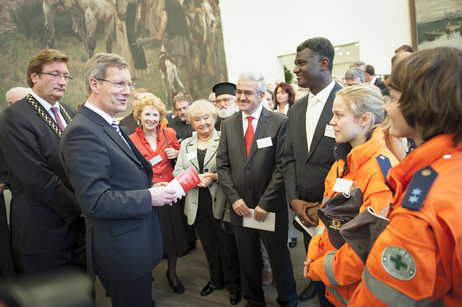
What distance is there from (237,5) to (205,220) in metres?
9.20

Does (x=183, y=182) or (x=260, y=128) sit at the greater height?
(x=260, y=128)

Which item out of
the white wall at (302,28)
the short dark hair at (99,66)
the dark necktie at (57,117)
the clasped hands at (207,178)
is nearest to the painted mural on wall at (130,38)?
the white wall at (302,28)

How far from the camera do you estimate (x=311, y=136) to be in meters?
2.16

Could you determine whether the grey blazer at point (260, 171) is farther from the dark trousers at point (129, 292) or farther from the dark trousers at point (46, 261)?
the dark trousers at point (46, 261)

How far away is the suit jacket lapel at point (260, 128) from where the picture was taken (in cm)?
248

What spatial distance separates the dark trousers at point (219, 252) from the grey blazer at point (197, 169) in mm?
113

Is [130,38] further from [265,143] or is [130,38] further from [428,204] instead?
[428,204]

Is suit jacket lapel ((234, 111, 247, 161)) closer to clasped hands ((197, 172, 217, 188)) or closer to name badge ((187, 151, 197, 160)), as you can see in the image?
clasped hands ((197, 172, 217, 188))

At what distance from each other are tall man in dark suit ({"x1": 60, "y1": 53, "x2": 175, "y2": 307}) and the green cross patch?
3.97ft

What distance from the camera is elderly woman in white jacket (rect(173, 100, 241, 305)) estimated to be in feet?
9.35

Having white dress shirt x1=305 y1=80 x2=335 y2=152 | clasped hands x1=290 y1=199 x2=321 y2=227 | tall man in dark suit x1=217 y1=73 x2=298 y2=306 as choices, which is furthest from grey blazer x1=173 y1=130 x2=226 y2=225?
white dress shirt x1=305 y1=80 x2=335 y2=152

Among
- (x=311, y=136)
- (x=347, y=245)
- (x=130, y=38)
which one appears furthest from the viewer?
(x=130, y=38)

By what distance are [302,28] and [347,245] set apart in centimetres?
892

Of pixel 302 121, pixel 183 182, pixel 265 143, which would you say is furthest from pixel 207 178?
pixel 302 121
